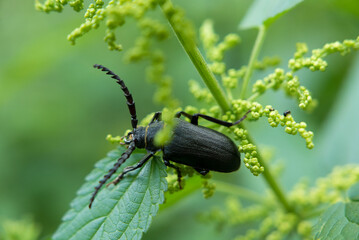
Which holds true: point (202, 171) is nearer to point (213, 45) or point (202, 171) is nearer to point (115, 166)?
point (115, 166)

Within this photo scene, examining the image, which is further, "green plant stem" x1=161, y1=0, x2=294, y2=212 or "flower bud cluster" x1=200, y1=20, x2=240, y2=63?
"flower bud cluster" x1=200, y1=20, x2=240, y2=63

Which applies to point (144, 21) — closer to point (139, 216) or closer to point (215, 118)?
point (215, 118)

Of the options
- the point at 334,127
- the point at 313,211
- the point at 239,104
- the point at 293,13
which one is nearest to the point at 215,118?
the point at 239,104

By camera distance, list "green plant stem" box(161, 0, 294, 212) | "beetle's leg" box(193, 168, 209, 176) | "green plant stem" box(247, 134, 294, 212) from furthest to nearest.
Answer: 1. "green plant stem" box(247, 134, 294, 212)
2. "beetle's leg" box(193, 168, 209, 176)
3. "green plant stem" box(161, 0, 294, 212)

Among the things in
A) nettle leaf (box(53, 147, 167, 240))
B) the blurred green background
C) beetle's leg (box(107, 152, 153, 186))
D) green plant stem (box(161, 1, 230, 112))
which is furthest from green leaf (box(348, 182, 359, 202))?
A: beetle's leg (box(107, 152, 153, 186))

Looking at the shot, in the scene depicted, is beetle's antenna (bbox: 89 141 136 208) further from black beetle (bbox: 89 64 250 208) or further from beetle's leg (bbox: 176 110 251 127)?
beetle's leg (bbox: 176 110 251 127)

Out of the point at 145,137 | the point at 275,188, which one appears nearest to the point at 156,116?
Result: the point at 145,137
